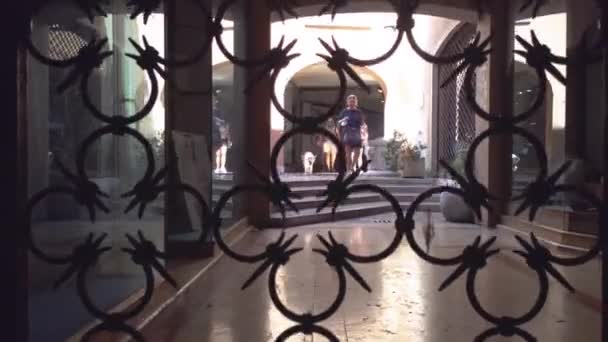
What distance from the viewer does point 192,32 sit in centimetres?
263

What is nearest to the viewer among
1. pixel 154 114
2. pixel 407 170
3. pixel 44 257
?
pixel 44 257

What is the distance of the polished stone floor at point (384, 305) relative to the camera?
5.63ft

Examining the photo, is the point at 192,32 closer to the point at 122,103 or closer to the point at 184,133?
the point at 184,133

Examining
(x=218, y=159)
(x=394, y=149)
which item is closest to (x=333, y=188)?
(x=218, y=159)

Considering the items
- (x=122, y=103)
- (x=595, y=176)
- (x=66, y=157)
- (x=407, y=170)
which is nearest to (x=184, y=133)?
Result: (x=122, y=103)

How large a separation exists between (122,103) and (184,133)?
0.82 meters

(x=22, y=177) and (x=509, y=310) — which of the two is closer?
(x=22, y=177)

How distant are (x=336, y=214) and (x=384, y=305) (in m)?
4.11

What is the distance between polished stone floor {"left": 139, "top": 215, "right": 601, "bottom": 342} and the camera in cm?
171

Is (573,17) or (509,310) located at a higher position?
(573,17)

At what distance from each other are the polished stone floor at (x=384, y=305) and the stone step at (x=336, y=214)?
1898mm

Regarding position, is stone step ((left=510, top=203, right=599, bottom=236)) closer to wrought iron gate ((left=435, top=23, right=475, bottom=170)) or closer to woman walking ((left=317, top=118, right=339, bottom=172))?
woman walking ((left=317, top=118, right=339, bottom=172))

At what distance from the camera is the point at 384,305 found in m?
2.08

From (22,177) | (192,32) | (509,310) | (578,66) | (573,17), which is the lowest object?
(509,310)
